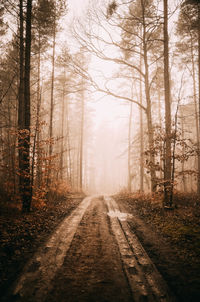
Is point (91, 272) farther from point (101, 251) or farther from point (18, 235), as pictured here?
point (18, 235)

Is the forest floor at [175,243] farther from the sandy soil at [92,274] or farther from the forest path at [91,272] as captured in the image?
the sandy soil at [92,274]

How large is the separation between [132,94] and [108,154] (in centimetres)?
3202

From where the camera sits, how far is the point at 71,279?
10.4ft

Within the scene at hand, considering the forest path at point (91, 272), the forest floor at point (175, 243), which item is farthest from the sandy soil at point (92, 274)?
the forest floor at point (175, 243)

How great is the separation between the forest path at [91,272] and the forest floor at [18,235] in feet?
0.88

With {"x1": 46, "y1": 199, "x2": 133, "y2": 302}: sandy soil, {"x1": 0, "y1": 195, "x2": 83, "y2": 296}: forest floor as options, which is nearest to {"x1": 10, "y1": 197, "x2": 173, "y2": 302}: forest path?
{"x1": 46, "y1": 199, "x2": 133, "y2": 302}: sandy soil

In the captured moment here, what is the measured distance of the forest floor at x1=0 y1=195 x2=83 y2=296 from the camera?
345 centimetres

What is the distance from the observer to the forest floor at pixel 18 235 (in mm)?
3446

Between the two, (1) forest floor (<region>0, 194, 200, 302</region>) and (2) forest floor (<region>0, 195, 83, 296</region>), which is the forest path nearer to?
(1) forest floor (<region>0, 194, 200, 302</region>)

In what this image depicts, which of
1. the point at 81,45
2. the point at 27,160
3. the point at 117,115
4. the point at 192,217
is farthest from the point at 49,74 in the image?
the point at 192,217

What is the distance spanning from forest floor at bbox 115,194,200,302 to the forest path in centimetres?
28

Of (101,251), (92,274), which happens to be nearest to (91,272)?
(92,274)

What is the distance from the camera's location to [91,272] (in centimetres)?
342

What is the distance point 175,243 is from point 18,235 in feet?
16.5
